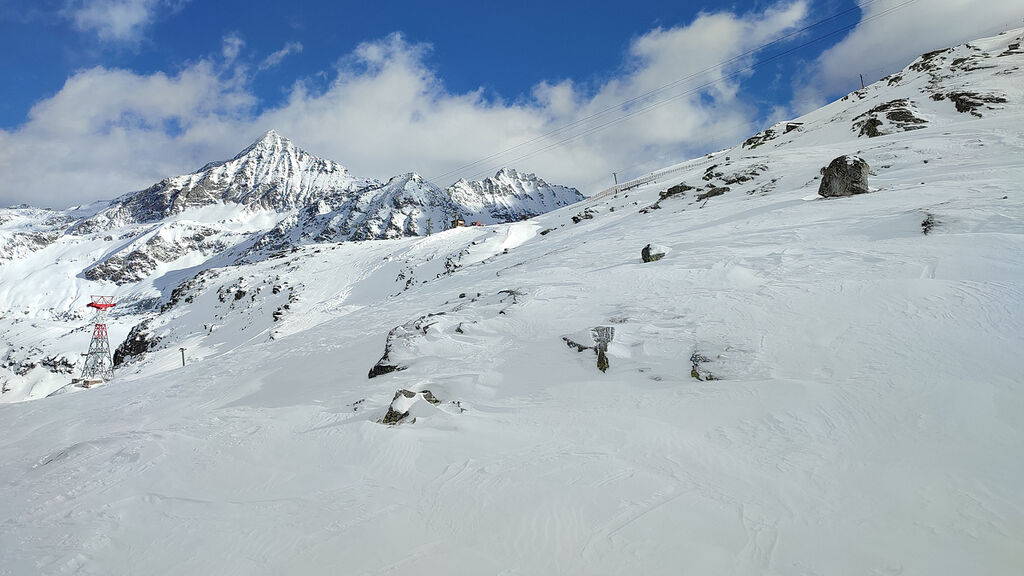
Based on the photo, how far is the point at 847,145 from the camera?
29125 millimetres

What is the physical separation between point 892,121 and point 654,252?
31.7 m

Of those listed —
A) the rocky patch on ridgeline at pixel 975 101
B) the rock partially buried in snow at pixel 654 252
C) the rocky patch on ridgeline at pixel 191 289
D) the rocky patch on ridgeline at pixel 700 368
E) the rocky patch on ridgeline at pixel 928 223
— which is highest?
the rocky patch on ridgeline at pixel 191 289

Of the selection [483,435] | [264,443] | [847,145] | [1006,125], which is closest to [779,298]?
[483,435]

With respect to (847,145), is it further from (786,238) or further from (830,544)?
(830,544)

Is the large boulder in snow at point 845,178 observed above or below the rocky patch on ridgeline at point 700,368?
above

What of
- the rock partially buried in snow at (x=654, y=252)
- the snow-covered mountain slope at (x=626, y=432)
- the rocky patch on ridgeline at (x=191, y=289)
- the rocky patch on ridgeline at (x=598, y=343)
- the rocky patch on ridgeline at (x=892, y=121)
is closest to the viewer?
the snow-covered mountain slope at (x=626, y=432)

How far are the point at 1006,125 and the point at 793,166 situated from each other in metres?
9.45

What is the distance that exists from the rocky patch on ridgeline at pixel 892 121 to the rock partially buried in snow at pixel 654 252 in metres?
28.5

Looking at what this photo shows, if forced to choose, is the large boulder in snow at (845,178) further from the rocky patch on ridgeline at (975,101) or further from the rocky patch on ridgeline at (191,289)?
the rocky patch on ridgeline at (191,289)

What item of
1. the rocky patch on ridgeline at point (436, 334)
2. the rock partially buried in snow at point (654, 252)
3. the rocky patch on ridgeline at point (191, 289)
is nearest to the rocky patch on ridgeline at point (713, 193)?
the rock partially buried in snow at point (654, 252)

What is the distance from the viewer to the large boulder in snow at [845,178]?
16219 mm

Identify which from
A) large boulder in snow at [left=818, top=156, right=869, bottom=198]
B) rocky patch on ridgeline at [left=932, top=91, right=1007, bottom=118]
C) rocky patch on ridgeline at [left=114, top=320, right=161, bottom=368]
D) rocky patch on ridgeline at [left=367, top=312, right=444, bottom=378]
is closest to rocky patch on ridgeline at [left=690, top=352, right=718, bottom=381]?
rocky patch on ridgeline at [left=367, top=312, right=444, bottom=378]

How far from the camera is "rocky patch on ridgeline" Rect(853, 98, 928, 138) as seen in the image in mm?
30234

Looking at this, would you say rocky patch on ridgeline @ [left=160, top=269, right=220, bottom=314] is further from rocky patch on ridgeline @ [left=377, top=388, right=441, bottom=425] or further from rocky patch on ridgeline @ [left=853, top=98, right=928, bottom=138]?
rocky patch on ridgeline @ [left=853, top=98, right=928, bottom=138]
